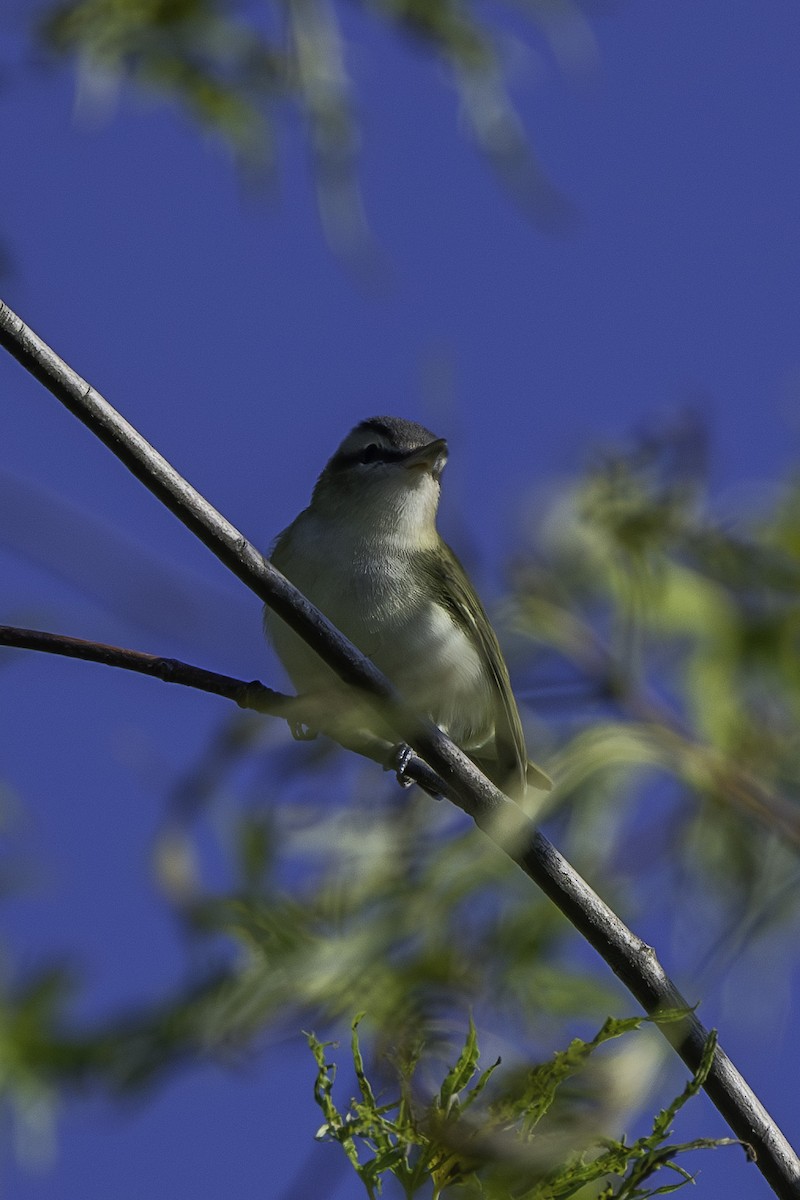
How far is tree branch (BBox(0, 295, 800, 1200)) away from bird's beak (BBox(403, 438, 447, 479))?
1.87 meters

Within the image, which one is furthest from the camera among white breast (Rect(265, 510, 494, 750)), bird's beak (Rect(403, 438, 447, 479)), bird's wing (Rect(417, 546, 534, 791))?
bird's beak (Rect(403, 438, 447, 479))

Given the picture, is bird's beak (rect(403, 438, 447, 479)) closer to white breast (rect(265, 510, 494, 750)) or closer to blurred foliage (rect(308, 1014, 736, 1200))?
white breast (rect(265, 510, 494, 750))

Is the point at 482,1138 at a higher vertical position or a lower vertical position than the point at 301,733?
lower

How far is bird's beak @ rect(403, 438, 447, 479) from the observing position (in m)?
3.69

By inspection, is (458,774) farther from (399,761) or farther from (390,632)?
(390,632)

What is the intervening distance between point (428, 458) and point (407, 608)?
544mm

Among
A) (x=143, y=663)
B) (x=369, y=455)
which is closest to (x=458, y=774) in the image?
(x=143, y=663)

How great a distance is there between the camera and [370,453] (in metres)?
4.01

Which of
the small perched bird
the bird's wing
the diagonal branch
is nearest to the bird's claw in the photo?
the small perched bird

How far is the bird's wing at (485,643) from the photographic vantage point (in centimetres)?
339

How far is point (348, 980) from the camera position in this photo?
194 centimetres

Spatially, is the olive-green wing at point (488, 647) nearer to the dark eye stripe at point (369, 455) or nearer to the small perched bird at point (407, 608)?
the small perched bird at point (407, 608)

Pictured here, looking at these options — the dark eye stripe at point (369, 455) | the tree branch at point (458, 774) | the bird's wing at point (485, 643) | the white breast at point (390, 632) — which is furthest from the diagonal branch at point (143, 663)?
the dark eye stripe at point (369, 455)

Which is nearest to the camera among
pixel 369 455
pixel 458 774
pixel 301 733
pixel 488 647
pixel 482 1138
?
pixel 482 1138
